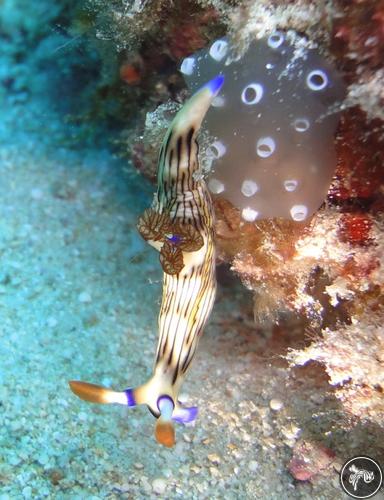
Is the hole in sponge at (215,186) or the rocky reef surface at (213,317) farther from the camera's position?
the hole in sponge at (215,186)

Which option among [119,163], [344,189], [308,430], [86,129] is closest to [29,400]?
[308,430]

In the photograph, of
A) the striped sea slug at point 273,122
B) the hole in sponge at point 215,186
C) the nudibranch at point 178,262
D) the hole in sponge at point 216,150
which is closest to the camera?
the striped sea slug at point 273,122

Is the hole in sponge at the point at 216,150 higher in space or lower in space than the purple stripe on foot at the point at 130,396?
higher

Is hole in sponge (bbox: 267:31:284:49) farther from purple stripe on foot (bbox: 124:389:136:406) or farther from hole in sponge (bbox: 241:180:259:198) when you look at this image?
purple stripe on foot (bbox: 124:389:136:406)

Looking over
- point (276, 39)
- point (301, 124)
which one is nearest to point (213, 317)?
point (301, 124)

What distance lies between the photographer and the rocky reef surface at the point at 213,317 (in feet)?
7.97

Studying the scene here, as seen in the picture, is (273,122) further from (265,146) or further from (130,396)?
(130,396)

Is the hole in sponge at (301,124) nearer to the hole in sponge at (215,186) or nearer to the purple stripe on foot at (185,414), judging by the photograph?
the hole in sponge at (215,186)

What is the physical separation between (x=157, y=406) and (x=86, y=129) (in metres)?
4.17

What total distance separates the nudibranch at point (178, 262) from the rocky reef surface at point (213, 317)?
0.44m

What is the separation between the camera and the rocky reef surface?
2.43m

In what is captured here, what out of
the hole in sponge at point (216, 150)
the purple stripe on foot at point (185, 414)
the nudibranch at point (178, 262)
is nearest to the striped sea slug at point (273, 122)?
the hole in sponge at point (216, 150)

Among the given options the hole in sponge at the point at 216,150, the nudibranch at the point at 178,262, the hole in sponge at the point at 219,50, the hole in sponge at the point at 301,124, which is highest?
the hole in sponge at the point at 219,50

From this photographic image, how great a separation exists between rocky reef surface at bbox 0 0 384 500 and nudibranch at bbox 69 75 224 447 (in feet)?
1.46
